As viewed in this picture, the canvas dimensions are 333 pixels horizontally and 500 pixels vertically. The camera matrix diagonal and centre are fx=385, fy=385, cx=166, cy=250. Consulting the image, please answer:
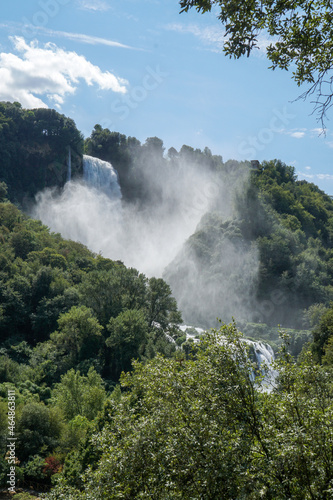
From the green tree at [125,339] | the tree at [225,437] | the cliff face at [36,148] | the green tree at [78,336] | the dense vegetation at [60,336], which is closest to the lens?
the tree at [225,437]

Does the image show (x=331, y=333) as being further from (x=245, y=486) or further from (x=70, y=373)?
(x=245, y=486)

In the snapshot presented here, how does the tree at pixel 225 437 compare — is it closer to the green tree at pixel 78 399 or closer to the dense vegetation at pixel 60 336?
the dense vegetation at pixel 60 336

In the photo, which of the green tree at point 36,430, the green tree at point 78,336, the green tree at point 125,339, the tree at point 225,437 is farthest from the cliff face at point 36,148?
the tree at point 225,437

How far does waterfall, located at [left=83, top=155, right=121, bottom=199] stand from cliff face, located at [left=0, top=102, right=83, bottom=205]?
188cm

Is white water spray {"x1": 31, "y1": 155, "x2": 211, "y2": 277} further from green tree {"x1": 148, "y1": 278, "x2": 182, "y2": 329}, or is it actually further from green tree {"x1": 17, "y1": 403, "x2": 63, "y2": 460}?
green tree {"x1": 17, "y1": 403, "x2": 63, "y2": 460}

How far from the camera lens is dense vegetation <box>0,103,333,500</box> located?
6.17 meters

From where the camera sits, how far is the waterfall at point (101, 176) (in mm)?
84500

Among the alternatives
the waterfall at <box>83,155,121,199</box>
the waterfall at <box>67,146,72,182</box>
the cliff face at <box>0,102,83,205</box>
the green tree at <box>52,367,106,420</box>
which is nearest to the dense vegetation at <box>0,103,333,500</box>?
the green tree at <box>52,367,106,420</box>

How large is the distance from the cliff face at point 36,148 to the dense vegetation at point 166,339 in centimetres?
28

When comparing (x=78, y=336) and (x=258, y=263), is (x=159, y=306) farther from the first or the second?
(x=258, y=263)

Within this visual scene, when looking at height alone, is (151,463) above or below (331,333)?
below

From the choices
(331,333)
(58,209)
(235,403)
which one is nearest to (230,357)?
(235,403)

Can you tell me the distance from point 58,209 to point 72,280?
3732cm

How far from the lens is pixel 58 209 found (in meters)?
83.3
